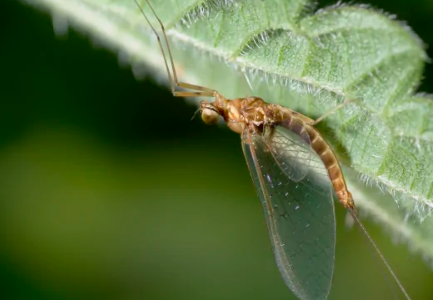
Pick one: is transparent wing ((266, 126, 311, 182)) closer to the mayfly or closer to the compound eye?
the mayfly

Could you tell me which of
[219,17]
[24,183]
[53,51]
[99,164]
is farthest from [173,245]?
[219,17]

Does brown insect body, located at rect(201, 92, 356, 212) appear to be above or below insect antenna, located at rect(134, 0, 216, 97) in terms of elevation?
below

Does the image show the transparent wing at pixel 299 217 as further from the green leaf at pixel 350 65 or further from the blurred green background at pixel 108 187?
the blurred green background at pixel 108 187

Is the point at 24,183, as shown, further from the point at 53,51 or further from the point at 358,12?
the point at 358,12

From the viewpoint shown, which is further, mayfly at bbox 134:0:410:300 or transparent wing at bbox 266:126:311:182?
transparent wing at bbox 266:126:311:182

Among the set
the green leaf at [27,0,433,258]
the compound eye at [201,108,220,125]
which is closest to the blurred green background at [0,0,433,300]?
the compound eye at [201,108,220,125]

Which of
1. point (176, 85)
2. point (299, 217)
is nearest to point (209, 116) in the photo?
point (176, 85)

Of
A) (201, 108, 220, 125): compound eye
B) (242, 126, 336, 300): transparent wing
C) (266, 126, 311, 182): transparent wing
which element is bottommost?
(242, 126, 336, 300): transparent wing

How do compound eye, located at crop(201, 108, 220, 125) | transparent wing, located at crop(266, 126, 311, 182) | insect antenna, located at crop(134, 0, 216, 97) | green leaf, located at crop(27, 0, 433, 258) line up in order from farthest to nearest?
1. compound eye, located at crop(201, 108, 220, 125)
2. transparent wing, located at crop(266, 126, 311, 182)
3. insect antenna, located at crop(134, 0, 216, 97)
4. green leaf, located at crop(27, 0, 433, 258)

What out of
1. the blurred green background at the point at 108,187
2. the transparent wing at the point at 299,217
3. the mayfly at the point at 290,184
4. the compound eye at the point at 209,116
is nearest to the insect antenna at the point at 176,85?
the mayfly at the point at 290,184
